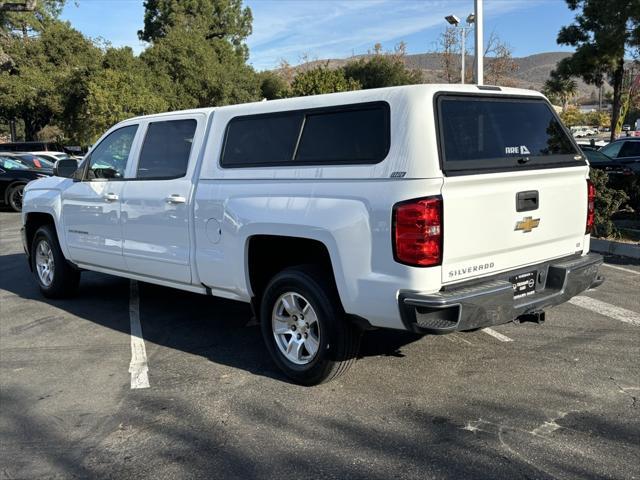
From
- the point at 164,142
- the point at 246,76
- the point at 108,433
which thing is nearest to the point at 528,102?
the point at 164,142

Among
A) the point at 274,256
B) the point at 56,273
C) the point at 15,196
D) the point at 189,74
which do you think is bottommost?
the point at 56,273

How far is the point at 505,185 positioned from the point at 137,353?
10.8 feet

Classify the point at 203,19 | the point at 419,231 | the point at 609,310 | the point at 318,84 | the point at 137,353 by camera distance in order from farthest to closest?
the point at 203,19 < the point at 318,84 < the point at 609,310 < the point at 137,353 < the point at 419,231

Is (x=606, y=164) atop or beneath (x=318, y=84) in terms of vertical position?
beneath

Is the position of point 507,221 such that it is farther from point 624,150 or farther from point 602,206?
point 624,150

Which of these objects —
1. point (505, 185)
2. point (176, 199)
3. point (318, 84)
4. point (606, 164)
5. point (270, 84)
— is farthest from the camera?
point (270, 84)

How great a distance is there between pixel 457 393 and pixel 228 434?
1.58 m

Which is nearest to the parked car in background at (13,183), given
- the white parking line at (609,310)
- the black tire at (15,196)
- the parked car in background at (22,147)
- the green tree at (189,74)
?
the black tire at (15,196)

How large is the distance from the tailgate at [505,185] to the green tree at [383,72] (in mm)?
42724

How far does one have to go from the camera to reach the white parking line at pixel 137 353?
4.54 m

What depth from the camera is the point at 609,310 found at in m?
6.00

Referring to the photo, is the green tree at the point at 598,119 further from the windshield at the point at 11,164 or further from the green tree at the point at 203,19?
the windshield at the point at 11,164

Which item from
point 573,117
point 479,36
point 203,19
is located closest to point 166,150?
point 479,36

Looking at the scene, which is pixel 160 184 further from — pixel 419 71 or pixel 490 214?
pixel 419 71
